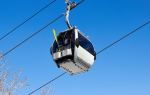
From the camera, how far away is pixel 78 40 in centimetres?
812

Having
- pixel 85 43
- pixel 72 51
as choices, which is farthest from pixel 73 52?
pixel 85 43

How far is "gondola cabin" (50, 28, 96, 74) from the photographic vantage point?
8039mm

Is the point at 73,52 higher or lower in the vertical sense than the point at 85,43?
lower

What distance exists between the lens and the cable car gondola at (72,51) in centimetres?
804

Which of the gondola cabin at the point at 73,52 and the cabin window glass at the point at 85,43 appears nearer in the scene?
the gondola cabin at the point at 73,52

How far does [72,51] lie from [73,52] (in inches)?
1.7

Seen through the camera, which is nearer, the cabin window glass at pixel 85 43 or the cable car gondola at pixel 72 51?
the cable car gondola at pixel 72 51

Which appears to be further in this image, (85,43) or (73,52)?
(85,43)

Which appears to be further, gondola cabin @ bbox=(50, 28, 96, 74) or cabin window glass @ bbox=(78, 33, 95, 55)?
cabin window glass @ bbox=(78, 33, 95, 55)

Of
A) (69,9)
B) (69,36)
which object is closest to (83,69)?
(69,36)

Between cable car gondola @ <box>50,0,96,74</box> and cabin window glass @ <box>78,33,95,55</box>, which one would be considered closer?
cable car gondola @ <box>50,0,96,74</box>

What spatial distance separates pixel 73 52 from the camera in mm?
8031

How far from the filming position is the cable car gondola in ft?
26.4

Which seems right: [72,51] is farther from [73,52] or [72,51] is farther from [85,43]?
[85,43]
